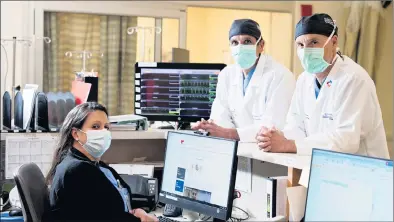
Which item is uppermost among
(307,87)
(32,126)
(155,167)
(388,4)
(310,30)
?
(388,4)

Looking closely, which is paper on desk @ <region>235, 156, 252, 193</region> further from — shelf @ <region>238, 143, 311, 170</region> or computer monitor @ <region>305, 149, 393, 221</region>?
computer monitor @ <region>305, 149, 393, 221</region>

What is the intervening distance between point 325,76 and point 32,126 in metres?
1.51

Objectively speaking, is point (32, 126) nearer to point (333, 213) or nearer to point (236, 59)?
point (236, 59)

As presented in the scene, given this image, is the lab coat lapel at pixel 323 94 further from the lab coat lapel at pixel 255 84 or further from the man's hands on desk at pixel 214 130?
the lab coat lapel at pixel 255 84

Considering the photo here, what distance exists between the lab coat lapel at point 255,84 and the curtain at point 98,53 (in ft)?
7.24

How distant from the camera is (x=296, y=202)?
1623 millimetres

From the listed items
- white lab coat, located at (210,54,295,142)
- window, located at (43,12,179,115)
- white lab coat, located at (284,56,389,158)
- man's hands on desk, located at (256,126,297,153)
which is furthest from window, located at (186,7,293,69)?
man's hands on desk, located at (256,126,297,153)

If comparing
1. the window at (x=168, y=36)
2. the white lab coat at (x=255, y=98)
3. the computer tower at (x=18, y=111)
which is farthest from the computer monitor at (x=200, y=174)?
the window at (x=168, y=36)

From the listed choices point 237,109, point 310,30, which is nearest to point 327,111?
point 310,30

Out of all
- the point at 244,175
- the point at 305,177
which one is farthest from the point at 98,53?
the point at 305,177

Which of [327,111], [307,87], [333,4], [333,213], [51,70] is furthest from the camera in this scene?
[333,4]

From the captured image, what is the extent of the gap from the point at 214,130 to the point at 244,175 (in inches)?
9.8

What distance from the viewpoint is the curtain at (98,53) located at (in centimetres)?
454

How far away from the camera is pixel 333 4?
488cm
